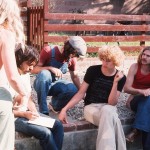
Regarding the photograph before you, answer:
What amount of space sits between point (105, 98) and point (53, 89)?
59cm

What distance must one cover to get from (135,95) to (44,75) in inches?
42.9

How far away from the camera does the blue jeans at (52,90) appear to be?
460cm

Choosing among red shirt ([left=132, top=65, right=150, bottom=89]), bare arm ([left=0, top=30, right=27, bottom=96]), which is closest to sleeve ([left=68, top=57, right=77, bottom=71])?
red shirt ([left=132, top=65, right=150, bottom=89])

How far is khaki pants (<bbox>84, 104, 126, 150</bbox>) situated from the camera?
4281 millimetres

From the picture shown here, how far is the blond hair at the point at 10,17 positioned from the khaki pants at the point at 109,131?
1299 millimetres

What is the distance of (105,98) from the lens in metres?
4.68

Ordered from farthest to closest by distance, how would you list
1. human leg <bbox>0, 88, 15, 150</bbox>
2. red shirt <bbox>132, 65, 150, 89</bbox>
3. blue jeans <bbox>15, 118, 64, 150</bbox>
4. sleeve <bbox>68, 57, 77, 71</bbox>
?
red shirt <bbox>132, 65, 150, 89</bbox> < sleeve <bbox>68, 57, 77, 71</bbox> < blue jeans <bbox>15, 118, 64, 150</bbox> < human leg <bbox>0, 88, 15, 150</bbox>

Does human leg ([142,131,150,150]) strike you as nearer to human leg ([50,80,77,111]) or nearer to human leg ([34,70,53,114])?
human leg ([50,80,77,111])

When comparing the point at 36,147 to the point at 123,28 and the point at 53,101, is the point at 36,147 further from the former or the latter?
the point at 123,28

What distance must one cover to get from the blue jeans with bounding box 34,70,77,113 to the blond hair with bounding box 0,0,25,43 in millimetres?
1115

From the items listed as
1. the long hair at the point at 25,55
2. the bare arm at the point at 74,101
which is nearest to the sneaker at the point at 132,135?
the bare arm at the point at 74,101

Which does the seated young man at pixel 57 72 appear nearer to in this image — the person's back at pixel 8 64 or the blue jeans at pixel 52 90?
the blue jeans at pixel 52 90

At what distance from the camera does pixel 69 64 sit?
16.1ft

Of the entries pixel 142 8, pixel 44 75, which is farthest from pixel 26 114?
pixel 142 8
